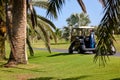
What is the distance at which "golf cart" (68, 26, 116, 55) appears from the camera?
1228 inches

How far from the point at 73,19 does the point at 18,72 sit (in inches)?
3454

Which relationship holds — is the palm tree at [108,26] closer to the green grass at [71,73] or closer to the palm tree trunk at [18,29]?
the green grass at [71,73]

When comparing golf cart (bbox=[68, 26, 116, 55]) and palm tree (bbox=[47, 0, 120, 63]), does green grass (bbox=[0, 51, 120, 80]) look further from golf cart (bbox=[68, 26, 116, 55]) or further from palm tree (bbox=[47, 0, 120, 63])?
golf cart (bbox=[68, 26, 116, 55])

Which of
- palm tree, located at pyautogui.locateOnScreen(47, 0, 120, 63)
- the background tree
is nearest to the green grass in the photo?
palm tree, located at pyautogui.locateOnScreen(47, 0, 120, 63)

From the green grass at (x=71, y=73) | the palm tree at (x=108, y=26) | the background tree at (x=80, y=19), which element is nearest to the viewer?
the palm tree at (x=108, y=26)

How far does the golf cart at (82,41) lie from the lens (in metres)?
31.3

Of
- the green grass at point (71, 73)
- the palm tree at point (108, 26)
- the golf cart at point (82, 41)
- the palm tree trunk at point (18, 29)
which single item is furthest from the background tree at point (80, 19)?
the palm tree at point (108, 26)

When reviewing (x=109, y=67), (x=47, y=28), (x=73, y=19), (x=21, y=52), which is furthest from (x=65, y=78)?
(x=73, y=19)

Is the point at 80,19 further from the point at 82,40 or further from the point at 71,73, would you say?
the point at 71,73

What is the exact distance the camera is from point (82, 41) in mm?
31922

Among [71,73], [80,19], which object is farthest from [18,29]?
[80,19]

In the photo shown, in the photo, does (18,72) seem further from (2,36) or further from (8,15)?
(2,36)

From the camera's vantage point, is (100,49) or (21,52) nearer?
(100,49)

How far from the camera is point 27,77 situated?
17.3 meters
